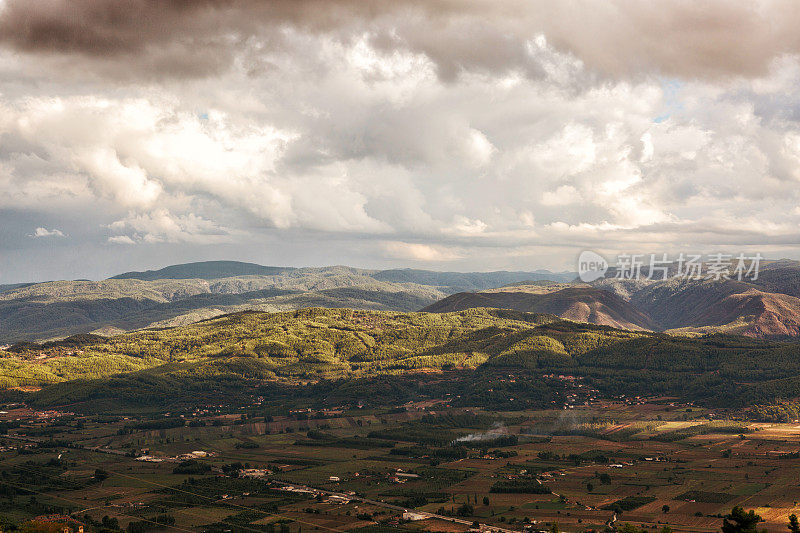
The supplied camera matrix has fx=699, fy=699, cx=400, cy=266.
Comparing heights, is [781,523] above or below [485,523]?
above

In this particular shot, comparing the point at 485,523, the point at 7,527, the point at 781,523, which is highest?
the point at 781,523

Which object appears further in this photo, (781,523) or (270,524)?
(270,524)

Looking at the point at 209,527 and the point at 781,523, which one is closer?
the point at 781,523

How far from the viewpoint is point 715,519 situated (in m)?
194

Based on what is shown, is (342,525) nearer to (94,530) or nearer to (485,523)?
(485,523)

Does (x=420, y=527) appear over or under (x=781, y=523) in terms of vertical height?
under

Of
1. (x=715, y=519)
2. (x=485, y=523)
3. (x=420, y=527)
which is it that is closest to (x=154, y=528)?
(x=420, y=527)

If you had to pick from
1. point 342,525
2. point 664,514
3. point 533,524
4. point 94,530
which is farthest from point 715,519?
point 94,530

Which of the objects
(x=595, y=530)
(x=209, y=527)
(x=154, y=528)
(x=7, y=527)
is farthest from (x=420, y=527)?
(x=7, y=527)

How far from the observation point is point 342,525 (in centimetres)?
19538

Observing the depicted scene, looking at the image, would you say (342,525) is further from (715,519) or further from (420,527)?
(715,519)

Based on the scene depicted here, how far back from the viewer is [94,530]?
623ft

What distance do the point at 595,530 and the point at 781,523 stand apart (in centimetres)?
4808

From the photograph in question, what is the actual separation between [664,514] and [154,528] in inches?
5730
